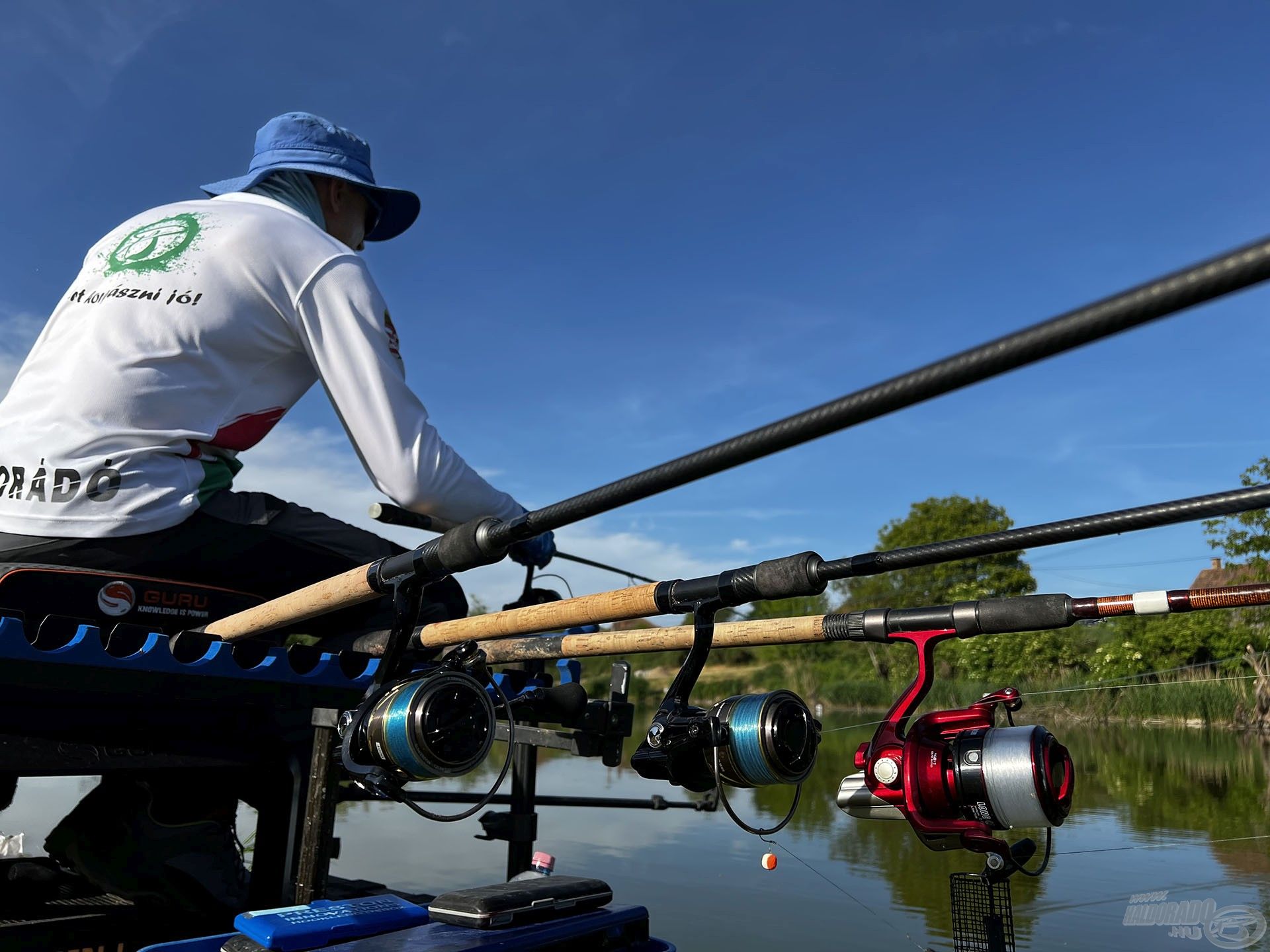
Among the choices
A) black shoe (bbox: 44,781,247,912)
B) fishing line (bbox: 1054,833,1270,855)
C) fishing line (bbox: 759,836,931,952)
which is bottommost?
fishing line (bbox: 759,836,931,952)

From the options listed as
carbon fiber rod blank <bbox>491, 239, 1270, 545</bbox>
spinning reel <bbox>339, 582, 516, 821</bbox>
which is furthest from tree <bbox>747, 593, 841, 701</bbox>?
carbon fiber rod blank <bbox>491, 239, 1270, 545</bbox>

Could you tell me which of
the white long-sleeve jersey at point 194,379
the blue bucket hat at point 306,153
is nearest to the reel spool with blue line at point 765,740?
the white long-sleeve jersey at point 194,379

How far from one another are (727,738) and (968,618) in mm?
827

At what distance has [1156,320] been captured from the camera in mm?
894

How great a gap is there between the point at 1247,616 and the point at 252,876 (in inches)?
268

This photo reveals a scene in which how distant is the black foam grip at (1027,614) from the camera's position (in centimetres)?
231

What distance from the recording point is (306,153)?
3.00 metres

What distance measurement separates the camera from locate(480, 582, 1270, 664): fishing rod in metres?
2.24

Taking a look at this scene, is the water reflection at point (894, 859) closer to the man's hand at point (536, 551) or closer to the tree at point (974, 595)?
the tree at point (974, 595)

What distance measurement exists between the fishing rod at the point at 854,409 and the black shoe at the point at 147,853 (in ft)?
2.42

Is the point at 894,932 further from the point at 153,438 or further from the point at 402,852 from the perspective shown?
the point at 153,438
